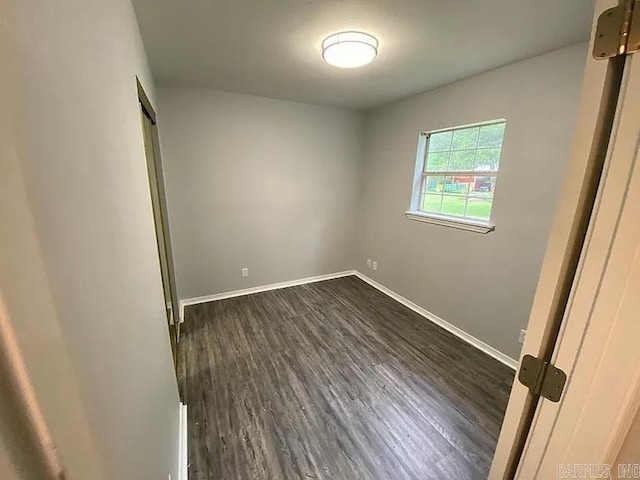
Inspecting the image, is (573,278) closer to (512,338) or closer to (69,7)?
(69,7)

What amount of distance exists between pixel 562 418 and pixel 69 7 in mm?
1440

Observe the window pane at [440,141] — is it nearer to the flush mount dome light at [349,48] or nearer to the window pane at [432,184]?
the window pane at [432,184]

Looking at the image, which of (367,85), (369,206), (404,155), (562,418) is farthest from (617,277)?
(369,206)

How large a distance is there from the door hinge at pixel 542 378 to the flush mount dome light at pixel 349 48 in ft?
6.07

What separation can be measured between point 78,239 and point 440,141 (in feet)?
10.3

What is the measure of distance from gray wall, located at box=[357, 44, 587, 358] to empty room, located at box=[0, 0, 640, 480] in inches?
0.8

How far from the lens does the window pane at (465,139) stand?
2490mm

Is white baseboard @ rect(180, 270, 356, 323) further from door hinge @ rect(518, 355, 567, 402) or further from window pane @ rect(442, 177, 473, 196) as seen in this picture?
door hinge @ rect(518, 355, 567, 402)

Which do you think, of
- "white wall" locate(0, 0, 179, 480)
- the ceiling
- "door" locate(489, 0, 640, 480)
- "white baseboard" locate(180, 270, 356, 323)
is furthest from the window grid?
"white wall" locate(0, 0, 179, 480)

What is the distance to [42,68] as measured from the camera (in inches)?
16.9

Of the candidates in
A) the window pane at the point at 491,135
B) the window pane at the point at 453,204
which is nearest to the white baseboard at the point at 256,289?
the window pane at the point at 453,204

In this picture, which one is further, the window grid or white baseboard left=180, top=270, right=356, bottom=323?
white baseboard left=180, top=270, right=356, bottom=323

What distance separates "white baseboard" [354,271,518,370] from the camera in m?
2.29

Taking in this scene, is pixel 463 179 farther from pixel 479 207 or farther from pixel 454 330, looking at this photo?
pixel 454 330
